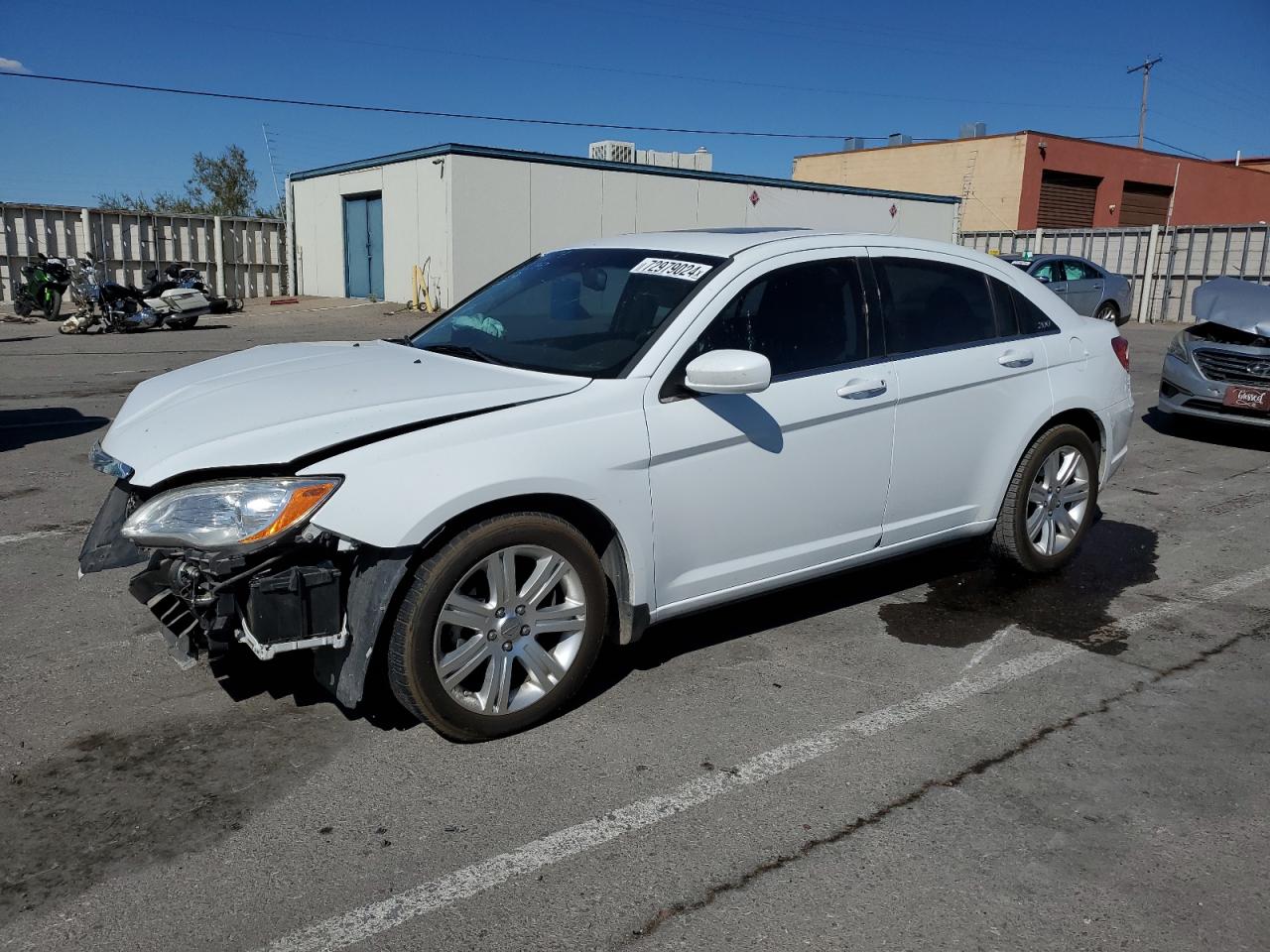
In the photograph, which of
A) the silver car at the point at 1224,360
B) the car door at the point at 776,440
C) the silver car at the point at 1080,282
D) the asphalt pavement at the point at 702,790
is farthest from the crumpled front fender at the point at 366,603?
the silver car at the point at 1080,282

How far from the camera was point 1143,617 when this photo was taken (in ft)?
16.7

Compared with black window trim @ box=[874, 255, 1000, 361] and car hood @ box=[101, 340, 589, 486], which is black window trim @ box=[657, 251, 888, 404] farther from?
car hood @ box=[101, 340, 589, 486]

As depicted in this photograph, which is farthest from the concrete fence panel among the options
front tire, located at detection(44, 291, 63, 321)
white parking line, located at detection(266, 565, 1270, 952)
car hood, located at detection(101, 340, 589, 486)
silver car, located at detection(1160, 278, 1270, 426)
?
white parking line, located at detection(266, 565, 1270, 952)

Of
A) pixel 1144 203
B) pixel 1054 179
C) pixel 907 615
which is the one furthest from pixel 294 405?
pixel 1144 203

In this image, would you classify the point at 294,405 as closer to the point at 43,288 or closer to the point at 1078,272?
the point at 43,288

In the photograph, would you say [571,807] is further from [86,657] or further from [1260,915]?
[86,657]

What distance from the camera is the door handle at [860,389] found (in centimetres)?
432

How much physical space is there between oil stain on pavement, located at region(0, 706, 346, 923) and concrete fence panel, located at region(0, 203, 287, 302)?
2224 centimetres

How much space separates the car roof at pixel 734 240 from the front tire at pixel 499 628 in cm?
144

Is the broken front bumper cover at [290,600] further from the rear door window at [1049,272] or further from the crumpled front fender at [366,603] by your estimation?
the rear door window at [1049,272]

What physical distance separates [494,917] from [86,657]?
95.8 inches

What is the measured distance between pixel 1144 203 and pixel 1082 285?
2634 cm

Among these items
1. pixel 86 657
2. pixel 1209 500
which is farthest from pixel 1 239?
pixel 1209 500

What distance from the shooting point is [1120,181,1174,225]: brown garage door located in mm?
A: 42156
